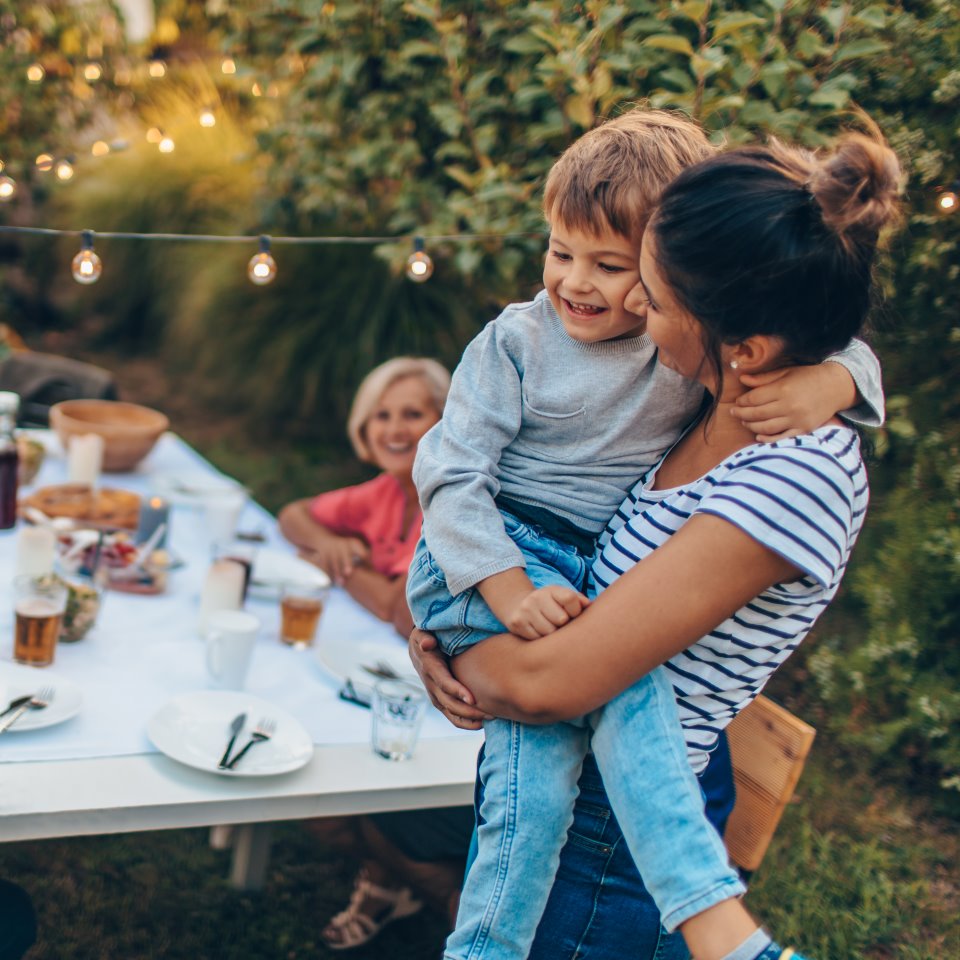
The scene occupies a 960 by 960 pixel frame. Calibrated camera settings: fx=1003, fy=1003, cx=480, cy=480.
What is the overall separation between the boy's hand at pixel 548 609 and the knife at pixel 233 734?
718mm

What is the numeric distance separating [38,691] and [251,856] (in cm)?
112

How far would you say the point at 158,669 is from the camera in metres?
2.19

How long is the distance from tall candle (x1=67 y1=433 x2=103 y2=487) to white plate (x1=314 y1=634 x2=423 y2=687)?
126 centimetres

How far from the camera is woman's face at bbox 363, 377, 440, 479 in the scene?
3.04 m

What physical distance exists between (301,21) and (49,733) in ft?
11.1

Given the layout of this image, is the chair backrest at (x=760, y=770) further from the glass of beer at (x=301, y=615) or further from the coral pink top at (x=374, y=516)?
the coral pink top at (x=374, y=516)

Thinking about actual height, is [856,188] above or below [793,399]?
above

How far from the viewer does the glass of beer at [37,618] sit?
2072 millimetres

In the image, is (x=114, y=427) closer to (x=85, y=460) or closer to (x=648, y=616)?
(x=85, y=460)

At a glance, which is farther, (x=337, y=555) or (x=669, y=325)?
(x=337, y=555)

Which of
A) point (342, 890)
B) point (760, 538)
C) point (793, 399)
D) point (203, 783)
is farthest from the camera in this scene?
point (342, 890)

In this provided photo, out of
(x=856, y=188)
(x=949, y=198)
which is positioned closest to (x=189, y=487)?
(x=949, y=198)

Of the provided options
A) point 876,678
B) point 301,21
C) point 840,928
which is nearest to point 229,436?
point 301,21

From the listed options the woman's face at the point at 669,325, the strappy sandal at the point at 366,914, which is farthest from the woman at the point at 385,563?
the woman's face at the point at 669,325
